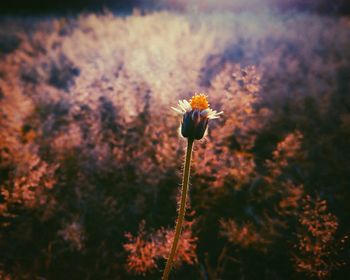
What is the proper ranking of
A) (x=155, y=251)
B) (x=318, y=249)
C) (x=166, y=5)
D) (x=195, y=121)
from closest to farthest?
(x=195, y=121) → (x=318, y=249) → (x=155, y=251) → (x=166, y=5)

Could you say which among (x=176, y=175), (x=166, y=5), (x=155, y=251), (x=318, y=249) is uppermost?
(x=166, y=5)

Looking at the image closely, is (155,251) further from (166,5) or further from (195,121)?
(166,5)

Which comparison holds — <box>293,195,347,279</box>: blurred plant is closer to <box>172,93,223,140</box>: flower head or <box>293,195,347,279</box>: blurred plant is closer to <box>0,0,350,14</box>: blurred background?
<box>172,93,223,140</box>: flower head

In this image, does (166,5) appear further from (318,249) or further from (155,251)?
(318,249)

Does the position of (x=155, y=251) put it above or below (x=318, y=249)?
below

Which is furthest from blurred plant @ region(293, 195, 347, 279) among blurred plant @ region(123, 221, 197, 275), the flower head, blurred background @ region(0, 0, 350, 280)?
the flower head

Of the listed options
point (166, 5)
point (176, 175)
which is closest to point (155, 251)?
point (176, 175)

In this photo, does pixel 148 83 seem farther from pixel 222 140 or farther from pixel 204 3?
pixel 204 3

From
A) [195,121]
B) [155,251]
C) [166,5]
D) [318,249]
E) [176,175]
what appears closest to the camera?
[195,121]

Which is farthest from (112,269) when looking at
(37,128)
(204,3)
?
(204,3)

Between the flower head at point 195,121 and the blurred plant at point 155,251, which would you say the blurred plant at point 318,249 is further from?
the flower head at point 195,121

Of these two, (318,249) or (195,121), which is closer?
(195,121)
